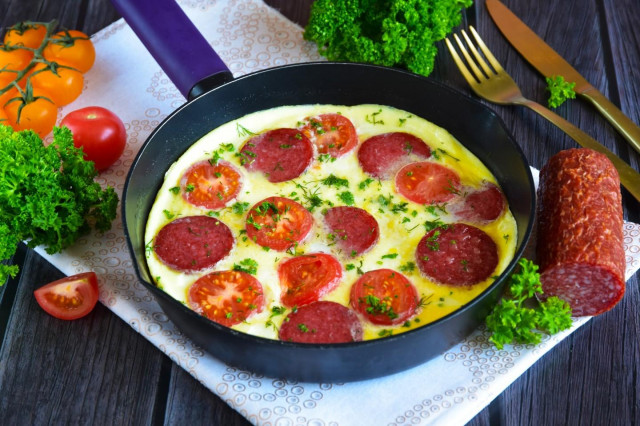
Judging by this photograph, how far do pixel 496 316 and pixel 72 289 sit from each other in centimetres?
198

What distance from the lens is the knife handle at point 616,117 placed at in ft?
13.9

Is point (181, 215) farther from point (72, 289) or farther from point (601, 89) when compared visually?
point (601, 89)

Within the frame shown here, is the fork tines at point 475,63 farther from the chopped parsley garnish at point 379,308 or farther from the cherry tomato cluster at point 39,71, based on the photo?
the cherry tomato cluster at point 39,71

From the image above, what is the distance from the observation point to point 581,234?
3203 millimetres

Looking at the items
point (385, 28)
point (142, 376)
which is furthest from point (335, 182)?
point (142, 376)

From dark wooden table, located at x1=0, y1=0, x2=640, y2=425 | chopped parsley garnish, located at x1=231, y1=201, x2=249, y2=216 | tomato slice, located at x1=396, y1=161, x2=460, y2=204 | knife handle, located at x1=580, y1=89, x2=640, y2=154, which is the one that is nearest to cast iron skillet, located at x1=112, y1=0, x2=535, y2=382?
tomato slice, located at x1=396, y1=161, x2=460, y2=204

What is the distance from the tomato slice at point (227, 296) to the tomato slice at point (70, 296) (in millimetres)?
545

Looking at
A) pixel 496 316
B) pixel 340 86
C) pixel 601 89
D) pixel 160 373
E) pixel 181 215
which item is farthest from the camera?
pixel 601 89

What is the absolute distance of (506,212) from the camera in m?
3.57

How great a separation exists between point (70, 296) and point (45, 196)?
19.4 inches

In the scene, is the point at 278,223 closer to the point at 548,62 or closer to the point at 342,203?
the point at 342,203

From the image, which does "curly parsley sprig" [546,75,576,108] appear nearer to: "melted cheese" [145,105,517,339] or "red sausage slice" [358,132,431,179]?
"melted cheese" [145,105,517,339]

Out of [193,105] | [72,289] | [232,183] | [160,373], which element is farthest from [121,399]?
[193,105]

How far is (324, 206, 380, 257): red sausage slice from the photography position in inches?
136
